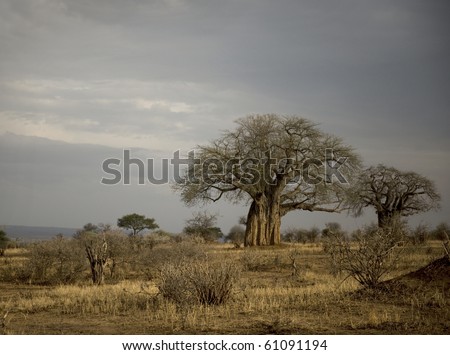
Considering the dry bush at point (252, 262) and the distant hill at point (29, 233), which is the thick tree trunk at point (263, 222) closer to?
the distant hill at point (29, 233)

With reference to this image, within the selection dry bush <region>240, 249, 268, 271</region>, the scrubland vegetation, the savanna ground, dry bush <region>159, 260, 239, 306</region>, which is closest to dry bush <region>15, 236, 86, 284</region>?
the scrubland vegetation

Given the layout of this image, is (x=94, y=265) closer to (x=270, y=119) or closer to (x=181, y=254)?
(x=181, y=254)

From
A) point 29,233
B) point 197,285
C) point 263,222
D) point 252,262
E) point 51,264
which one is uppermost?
point 263,222

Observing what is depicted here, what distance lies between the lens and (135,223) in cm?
4378

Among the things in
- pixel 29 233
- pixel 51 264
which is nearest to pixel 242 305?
pixel 51 264

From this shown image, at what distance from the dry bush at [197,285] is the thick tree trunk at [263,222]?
59.4ft

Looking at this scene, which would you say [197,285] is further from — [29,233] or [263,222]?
[29,233]

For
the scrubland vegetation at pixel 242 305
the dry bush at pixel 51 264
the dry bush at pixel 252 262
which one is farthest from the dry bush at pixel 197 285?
the dry bush at pixel 252 262

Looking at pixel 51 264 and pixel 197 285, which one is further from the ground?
pixel 197 285

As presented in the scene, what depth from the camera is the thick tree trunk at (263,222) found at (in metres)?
27.8

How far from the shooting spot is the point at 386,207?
35062mm

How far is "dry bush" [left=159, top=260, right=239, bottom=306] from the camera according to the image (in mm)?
9227

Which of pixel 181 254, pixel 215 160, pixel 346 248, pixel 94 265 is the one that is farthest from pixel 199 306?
pixel 215 160

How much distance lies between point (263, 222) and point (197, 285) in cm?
1867
